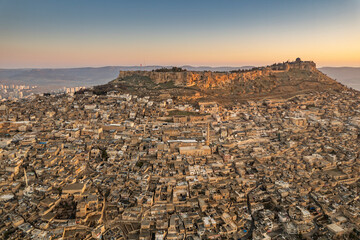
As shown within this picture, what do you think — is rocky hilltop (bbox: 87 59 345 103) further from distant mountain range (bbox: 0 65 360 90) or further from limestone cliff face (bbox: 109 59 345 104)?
distant mountain range (bbox: 0 65 360 90)

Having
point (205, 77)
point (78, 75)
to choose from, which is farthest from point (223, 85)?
point (78, 75)

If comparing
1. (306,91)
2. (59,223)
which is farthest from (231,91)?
(59,223)

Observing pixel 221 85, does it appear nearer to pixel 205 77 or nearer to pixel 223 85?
pixel 223 85

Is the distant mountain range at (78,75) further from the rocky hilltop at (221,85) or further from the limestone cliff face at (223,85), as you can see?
the limestone cliff face at (223,85)

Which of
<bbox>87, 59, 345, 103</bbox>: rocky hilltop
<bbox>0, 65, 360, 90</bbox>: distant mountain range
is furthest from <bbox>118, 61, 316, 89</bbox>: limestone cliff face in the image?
<bbox>0, 65, 360, 90</bbox>: distant mountain range

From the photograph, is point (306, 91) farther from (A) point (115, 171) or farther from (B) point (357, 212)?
(A) point (115, 171)
